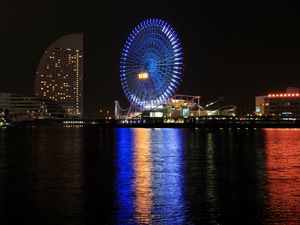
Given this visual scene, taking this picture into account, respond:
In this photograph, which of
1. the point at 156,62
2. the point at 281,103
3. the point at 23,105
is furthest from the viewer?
the point at 23,105

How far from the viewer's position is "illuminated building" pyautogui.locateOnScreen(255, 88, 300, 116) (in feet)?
419

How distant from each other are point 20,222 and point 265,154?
23219 millimetres

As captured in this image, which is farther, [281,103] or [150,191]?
[281,103]

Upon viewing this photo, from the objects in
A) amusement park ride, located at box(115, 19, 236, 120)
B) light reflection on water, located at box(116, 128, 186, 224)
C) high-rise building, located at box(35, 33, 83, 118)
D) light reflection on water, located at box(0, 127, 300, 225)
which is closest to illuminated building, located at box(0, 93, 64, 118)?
high-rise building, located at box(35, 33, 83, 118)

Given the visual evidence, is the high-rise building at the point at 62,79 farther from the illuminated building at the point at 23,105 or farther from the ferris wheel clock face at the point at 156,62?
the ferris wheel clock face at the point at 156,62

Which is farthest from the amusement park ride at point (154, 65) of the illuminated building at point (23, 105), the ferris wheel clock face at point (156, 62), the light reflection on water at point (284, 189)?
the illuminated building at point (23, 105)

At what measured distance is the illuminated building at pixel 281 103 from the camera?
12769 centimetres

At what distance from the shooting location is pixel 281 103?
131 meters

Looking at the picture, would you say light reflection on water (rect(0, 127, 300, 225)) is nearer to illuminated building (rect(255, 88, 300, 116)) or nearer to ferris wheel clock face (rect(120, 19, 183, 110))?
ferris wheel clock face (rect(120, 19, 183, 110))

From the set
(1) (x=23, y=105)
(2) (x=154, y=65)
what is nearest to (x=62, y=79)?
(1) (x=23, y=105)

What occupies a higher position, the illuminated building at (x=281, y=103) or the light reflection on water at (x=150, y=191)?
the illuminated building at (x=281, y=103)

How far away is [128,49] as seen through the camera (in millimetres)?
74875

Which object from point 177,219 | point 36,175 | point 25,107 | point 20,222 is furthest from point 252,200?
point 25,107

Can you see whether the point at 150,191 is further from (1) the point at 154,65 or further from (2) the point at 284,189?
(1) the point at 154,65
